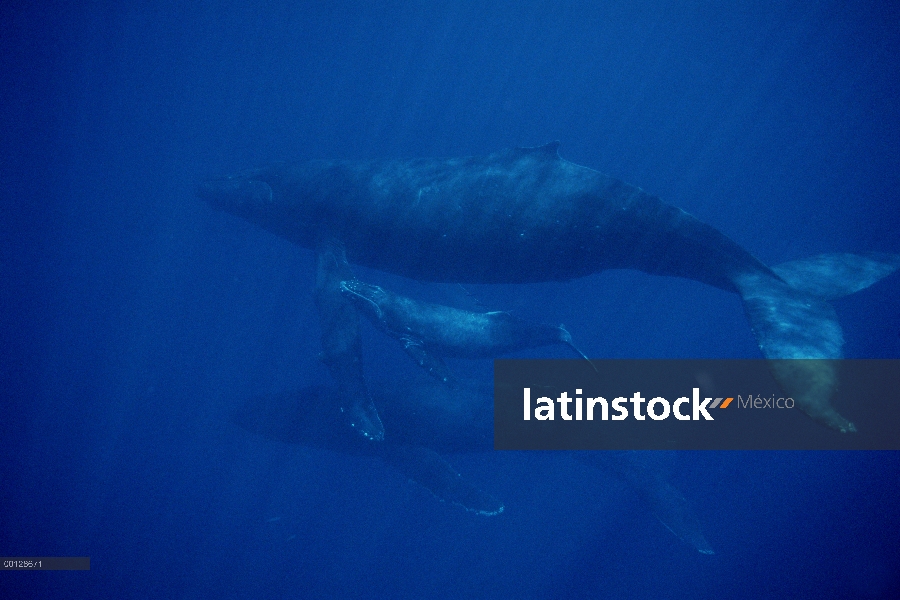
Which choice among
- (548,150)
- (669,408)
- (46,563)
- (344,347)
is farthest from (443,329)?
(46,563)

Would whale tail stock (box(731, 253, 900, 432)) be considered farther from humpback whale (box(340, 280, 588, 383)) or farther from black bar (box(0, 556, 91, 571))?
black bar (box(0, 556, 91, 571))

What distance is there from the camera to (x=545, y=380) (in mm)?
10930

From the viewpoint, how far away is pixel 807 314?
19.0 feet

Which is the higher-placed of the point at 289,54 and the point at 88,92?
the point at 289,54

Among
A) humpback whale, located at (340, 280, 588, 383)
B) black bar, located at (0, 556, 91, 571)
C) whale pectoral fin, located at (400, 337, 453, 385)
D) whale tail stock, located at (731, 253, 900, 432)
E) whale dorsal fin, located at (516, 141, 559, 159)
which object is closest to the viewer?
whale tail stock, located at (731, 253, 900, 432)

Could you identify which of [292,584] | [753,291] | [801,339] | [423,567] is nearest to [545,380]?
[753,291]

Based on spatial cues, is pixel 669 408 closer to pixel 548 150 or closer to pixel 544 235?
pixel 544 235

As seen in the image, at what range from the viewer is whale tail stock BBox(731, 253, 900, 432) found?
169 inches

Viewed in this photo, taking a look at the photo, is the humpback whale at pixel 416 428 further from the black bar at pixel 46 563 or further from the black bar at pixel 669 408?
the black bar at pixel 46 563

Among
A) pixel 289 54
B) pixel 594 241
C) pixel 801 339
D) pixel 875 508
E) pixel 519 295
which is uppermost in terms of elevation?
pixel 289 54

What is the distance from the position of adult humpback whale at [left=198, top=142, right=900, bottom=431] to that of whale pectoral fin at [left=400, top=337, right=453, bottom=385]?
65.8 inches

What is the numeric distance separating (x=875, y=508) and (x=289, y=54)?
38.5m

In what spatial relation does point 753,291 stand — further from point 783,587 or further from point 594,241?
point 783,587

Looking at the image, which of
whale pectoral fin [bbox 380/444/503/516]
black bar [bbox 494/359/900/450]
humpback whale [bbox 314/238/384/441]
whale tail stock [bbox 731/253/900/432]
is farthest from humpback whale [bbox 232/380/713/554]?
whale tail stock [bbox 731/253/900/432]
